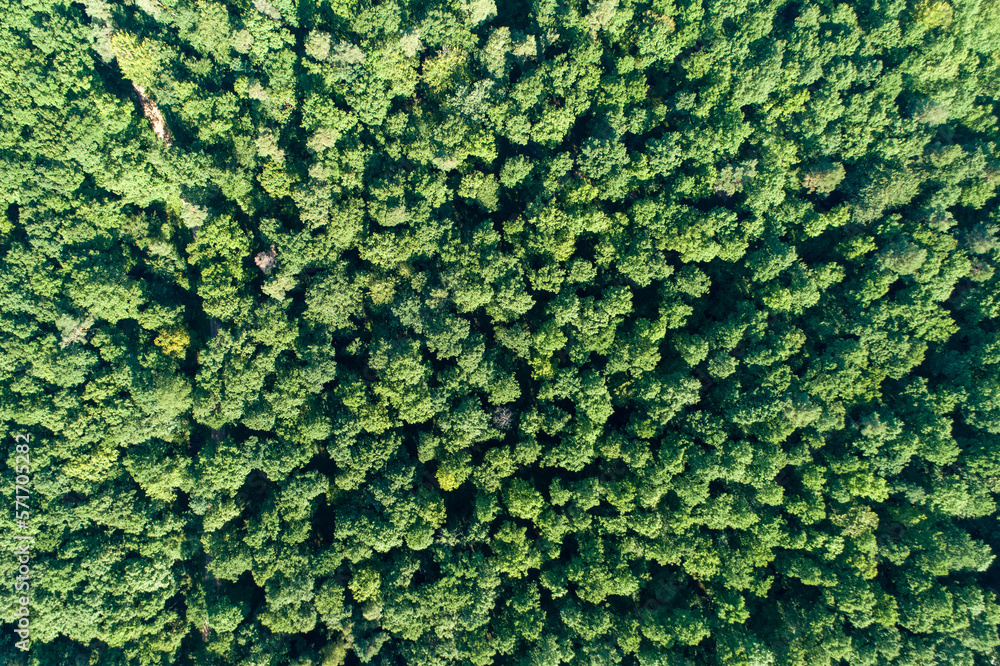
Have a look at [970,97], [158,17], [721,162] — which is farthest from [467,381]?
[970,97]

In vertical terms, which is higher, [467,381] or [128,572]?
[467,381]

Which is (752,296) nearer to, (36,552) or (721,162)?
(721,162)

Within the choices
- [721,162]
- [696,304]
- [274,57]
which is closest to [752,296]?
[696,304]

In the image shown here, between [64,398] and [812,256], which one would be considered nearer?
[64,398]

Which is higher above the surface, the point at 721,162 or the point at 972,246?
the point at 721,162

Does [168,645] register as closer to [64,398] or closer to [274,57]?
[64,398]

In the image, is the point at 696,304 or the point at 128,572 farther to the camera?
the point at 696,304

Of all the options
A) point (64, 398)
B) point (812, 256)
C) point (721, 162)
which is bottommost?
point (64, 398)
